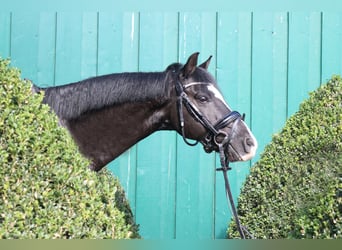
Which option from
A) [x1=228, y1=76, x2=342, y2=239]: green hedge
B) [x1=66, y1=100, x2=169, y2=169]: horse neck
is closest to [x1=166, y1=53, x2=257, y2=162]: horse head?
[x1=66, y1=100, x2=169, y2=169]: horse neck

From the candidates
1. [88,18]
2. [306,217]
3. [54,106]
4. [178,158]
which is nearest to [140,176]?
[178,158]

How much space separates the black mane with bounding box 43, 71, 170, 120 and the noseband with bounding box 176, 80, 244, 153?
11cm

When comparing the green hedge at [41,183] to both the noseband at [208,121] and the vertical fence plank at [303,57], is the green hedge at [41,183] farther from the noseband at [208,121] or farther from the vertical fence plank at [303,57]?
the vertical fence plank at [303,57]

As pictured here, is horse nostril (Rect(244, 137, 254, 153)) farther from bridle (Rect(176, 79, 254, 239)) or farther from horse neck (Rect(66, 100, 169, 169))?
horse neck (Rect(66, 100, 169, 169))

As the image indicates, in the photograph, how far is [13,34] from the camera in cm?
555

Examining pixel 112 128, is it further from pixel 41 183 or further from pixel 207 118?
pixel 41 183

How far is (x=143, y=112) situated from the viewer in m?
3.66

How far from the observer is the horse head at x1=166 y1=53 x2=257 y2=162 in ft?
11.8

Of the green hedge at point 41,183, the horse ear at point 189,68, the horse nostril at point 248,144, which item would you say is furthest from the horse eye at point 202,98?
the green hedge at point 41,183

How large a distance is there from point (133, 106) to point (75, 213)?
5.17ft

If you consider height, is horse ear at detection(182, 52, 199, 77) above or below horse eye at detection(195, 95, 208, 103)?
above

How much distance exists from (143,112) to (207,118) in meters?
0.39

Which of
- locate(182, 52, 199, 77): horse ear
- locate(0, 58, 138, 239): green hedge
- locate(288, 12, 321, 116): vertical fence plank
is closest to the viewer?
locate(0, 58, 138, 239): green hedge

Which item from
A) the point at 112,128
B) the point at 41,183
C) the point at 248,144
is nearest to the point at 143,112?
the point at 112,128
